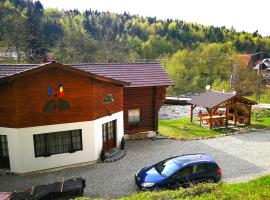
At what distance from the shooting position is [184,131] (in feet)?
74.5

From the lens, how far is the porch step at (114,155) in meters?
15.7

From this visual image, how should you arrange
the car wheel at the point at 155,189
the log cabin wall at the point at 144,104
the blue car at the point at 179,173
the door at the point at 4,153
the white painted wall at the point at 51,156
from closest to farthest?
the car wheel at the point at 155,189, the blue car at the point at 179,173, the white painted wall at the point at 51,156, the door at the point at 4,153, the log cabin wall at the point at 144,104

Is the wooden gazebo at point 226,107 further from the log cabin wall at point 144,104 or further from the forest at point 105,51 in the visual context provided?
the forest at point 105,51

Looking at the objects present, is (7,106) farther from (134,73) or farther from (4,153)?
(134,73)

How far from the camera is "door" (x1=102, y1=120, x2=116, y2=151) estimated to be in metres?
16.5

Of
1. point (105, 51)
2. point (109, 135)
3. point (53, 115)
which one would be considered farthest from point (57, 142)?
point (105, 51)

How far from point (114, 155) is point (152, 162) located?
249 centimetres

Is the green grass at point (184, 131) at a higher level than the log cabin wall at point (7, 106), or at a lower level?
lower

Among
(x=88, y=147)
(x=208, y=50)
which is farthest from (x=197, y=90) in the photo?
(x=88, y=147)

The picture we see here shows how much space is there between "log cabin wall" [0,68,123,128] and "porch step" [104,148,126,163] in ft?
8.59

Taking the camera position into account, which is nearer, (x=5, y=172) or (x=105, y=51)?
(x=5, y=172)

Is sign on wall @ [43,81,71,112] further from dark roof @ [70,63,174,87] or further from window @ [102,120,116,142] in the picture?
dark roof @ [70,63,174,87]

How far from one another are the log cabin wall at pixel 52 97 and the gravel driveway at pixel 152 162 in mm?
2857

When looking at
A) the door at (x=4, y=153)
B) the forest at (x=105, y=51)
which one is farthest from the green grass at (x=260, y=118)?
the door at (x=4, y=153)
